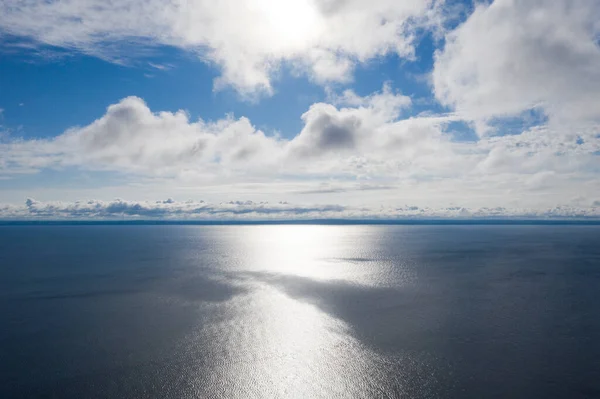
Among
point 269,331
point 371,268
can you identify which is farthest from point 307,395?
point 371,268

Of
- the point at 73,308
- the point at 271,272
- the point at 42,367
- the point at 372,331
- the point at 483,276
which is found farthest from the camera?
the point at 271,272

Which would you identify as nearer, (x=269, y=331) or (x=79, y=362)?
(x=79, y=362)

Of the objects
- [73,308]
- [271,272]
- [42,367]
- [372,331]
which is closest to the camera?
[42,367]

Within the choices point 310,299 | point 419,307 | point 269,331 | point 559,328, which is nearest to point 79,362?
point 269,331

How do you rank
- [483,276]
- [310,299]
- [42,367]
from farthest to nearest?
1. [483,276]
2. [310,299]
3. [42,367]

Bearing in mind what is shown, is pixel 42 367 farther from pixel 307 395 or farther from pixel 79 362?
pixel 307 395

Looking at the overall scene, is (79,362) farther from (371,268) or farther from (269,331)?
(371,268)

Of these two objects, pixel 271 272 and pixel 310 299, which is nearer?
pixel 310 299

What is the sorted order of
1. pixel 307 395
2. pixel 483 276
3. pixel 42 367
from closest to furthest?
pixel 307 395 → pixel 42 367 → pixel 483 276
